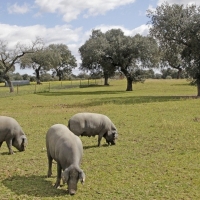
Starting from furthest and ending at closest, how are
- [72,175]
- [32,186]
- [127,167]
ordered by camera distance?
[127,167], [32,186], [72,175]

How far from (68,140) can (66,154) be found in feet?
1.63

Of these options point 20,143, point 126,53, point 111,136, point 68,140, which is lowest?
point 20,143

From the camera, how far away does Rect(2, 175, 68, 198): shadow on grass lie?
8.12m

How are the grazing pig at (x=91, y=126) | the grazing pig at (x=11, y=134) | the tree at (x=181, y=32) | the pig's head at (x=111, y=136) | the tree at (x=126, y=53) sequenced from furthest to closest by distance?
the tree at (x=126, y=53) < the tree at (x=181, y=32) < the pig's head at (x=111, y=136) < the grazing pig at (x=91, y=126) < the grazing pig at (x=11, y=134)

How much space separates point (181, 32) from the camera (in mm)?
35281

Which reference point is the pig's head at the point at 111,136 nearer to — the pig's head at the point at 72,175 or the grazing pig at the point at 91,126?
the grazing pig at the point at 91,126

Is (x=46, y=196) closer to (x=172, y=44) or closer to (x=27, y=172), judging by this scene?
(x=27, y=172)

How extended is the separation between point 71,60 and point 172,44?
87691 mm

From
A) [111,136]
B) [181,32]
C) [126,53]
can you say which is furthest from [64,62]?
[111,136]

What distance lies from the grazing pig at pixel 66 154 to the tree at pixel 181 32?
1125 inches

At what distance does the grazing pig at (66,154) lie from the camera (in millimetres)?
7664

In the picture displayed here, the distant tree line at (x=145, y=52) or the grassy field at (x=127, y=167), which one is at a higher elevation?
the distant tree line at (x=145, y=52)

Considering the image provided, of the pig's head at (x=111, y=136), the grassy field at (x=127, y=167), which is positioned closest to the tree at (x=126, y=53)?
the grassy field at (x=127, y=167)

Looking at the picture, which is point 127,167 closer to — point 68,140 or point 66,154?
point 68,140
